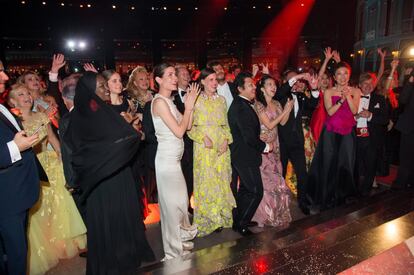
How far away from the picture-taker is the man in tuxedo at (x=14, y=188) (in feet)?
7.74

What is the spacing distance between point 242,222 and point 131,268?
147 cm

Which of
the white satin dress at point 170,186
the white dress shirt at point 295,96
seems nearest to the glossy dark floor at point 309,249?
the white satin dress at point 170,186

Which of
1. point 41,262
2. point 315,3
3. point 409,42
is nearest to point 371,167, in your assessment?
point 41,262

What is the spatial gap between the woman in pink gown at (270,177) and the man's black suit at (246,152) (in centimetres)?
25

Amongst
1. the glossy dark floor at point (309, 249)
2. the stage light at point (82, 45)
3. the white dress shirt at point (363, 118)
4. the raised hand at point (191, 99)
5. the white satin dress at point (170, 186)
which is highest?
the stage light at point (82, 45)

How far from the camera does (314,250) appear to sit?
8.32ft

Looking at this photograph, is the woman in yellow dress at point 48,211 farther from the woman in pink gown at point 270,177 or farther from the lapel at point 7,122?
the woman in pink gown at point 270,177

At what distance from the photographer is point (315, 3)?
52.0ft

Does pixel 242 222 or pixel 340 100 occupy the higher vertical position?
pixel 340 100

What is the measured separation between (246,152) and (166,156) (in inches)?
41.4

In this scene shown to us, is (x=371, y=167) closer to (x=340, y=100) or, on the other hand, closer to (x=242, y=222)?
(x=340, y=100)

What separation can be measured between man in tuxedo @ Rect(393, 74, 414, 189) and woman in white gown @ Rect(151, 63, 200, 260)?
11.8ft

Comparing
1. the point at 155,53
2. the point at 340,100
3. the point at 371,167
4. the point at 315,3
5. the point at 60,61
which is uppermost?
the point at 315,3

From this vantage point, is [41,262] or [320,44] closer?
[41,262]
